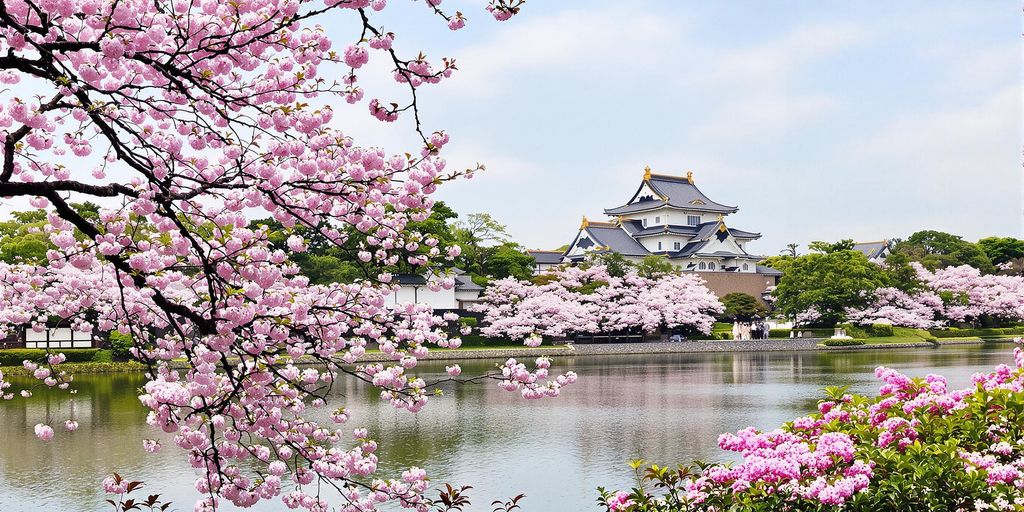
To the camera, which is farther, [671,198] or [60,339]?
[671,198]

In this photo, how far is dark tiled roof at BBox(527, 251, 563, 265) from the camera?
189 feet

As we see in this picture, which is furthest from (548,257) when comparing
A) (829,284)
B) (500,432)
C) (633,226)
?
(500,432)

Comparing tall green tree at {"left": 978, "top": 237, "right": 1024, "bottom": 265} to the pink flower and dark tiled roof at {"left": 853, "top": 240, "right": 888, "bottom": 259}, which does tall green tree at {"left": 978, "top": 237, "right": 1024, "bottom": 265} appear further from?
the pink flower

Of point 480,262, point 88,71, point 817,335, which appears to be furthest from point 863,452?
point 817,335

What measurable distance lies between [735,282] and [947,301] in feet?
38.2

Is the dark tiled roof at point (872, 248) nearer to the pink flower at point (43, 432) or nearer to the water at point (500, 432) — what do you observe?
the water at point (500, 432)

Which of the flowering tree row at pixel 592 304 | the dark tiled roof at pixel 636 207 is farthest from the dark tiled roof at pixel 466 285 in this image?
the dark tiled roof at pixel 636 207

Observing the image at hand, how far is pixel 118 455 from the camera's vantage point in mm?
12391

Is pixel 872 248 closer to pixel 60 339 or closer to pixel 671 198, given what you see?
pixel 671 198

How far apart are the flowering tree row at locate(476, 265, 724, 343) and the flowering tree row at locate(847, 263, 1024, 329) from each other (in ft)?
26.7

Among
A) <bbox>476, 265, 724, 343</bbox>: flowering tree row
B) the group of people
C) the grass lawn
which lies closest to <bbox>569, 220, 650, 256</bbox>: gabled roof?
<bbox>476, 265, 724, 343</bbox>: flowering tree row

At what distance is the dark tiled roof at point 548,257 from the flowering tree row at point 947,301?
20090 millimetres

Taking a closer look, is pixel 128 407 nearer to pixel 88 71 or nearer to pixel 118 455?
pixel 118 455

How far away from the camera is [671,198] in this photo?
58938 millimetres
